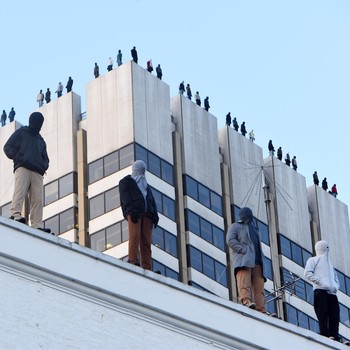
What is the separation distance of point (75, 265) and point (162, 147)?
4280cm

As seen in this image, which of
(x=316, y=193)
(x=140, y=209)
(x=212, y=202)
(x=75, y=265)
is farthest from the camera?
(x=316, y=193)

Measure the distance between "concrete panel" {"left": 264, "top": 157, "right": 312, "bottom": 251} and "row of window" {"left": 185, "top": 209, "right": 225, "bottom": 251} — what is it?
3.66 metres

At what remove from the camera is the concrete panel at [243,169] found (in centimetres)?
6538

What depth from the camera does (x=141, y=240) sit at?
20969 mm

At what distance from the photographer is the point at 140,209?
→ 68.0ft

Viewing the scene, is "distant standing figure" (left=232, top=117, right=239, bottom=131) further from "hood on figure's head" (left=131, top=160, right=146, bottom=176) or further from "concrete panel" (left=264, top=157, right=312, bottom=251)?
"hood on figure's head" (left=131, top=160, right=146, bottom=176)

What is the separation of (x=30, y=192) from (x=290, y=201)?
156 feet

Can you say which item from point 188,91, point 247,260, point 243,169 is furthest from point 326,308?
point 243,169

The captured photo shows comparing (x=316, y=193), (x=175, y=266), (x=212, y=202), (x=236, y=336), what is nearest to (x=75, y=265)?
(x=236, y=336)

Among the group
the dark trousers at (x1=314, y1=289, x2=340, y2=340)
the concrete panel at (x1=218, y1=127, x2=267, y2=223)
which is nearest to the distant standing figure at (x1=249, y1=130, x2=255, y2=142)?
the concrete panel at (x1=218, y1=127, x2=267, y2=223)

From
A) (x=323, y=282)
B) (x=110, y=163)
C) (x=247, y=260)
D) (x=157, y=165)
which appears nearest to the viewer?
(x=247, y=260)

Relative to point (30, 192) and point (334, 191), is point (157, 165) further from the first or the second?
point (30, 192)

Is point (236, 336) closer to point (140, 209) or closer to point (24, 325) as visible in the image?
point (140, 209)

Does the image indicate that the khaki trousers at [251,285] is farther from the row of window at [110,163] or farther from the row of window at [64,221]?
the row of window at [64,221]
